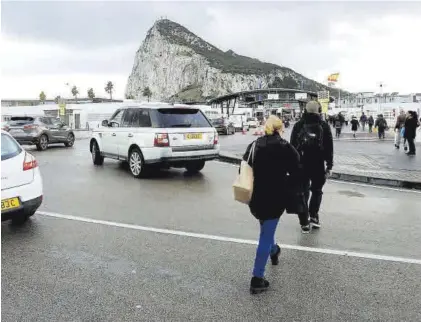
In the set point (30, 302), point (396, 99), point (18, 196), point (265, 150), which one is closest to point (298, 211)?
point (265, 150)

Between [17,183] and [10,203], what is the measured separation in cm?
32

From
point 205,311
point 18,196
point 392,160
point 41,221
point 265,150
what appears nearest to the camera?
point 205,311

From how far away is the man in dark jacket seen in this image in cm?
661

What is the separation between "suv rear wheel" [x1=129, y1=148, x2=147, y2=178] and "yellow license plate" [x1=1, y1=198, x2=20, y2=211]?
17.2 ft

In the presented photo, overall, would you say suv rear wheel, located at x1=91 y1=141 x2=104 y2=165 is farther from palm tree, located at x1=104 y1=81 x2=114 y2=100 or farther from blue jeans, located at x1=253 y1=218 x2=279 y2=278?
palm tree, located at x1=104 y1=81 x2=114 y2=100

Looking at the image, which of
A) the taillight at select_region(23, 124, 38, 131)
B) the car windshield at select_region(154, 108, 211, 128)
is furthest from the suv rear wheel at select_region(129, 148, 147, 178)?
the taillight at select_region(23, 124, 38, 131)

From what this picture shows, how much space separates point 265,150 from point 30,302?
2.53 metres

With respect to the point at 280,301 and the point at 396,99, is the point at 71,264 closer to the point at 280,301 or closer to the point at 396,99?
the point at 280,301

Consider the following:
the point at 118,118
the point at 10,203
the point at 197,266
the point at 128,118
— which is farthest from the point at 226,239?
the point at 118,118

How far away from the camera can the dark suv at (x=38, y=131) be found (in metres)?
21.0

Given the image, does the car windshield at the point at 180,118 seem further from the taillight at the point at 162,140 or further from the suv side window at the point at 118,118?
the suv side window at the point at 118,118

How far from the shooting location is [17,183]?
6.50 metres

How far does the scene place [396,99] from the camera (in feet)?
261

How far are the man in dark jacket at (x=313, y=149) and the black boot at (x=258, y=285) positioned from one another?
88.2 inches
